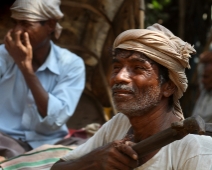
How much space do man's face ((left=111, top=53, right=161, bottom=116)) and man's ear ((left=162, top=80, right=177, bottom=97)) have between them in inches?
1.9

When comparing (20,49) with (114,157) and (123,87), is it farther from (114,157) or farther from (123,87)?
(114,157)

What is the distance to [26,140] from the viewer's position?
4676 millimetres

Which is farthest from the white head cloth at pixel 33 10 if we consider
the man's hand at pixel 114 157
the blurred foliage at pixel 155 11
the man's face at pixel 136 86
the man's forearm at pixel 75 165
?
the blurred foliage at pixel 155 11

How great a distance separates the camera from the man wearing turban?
3.00 meters

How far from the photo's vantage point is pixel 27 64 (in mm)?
4531

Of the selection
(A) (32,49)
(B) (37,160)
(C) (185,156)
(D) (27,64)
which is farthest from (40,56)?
(C) (185,156)

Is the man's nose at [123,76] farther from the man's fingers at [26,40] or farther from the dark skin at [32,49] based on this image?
the man's fingers at [26,40]

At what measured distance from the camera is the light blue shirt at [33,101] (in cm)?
462

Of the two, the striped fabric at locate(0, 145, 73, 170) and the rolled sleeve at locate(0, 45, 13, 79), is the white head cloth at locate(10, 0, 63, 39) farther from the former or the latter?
the striped fabric at locate(0, 145, 73, 170)

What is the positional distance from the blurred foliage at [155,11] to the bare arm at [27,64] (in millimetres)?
4419

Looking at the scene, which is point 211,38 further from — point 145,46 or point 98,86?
point 145,46

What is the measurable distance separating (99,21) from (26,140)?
1742mm

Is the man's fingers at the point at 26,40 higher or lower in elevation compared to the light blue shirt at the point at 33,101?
higher

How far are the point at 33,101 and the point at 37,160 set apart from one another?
69 centimetres
